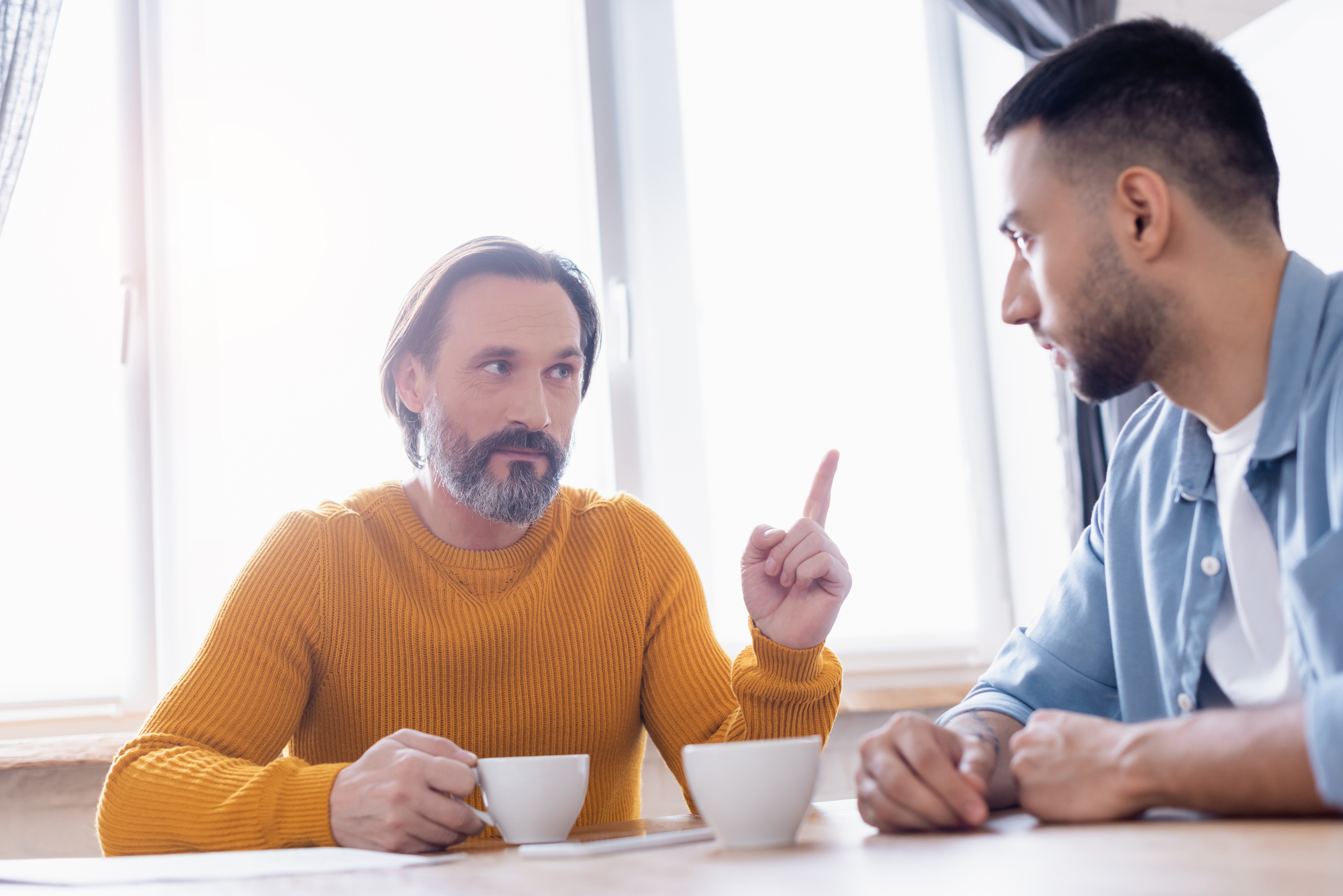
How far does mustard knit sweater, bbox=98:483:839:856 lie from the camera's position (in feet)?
4.40

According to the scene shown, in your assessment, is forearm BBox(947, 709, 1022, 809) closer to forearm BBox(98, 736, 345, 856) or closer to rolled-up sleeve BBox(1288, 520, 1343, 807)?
rolled-up sleeve BBox(1288, 520, 1343, 807)

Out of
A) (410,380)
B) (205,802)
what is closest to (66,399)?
(410,380)

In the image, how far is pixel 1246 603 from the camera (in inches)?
40.6

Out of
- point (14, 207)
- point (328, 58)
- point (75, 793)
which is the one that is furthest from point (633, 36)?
point (75, 793)

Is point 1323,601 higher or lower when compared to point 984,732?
higher

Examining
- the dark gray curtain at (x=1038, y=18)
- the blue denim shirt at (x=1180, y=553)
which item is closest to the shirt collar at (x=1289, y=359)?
the blue denim shirt at (x=1180, y=553)

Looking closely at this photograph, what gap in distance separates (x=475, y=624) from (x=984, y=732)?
750mm

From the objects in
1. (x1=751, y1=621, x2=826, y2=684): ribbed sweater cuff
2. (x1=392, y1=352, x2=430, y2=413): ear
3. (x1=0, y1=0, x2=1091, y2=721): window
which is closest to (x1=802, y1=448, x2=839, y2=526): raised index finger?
(x1=751, y1=621, x2=826, y2=684): ribbed sweater cuff

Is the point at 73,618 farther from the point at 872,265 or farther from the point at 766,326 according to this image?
the point at 872,265

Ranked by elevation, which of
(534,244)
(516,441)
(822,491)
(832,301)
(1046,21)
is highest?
(1046,21)

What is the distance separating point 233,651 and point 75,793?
35.9 inches

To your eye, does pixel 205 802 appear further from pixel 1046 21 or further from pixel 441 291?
pixel 1046 21

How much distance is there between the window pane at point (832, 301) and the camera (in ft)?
8.91

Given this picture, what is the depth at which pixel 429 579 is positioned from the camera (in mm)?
1530
